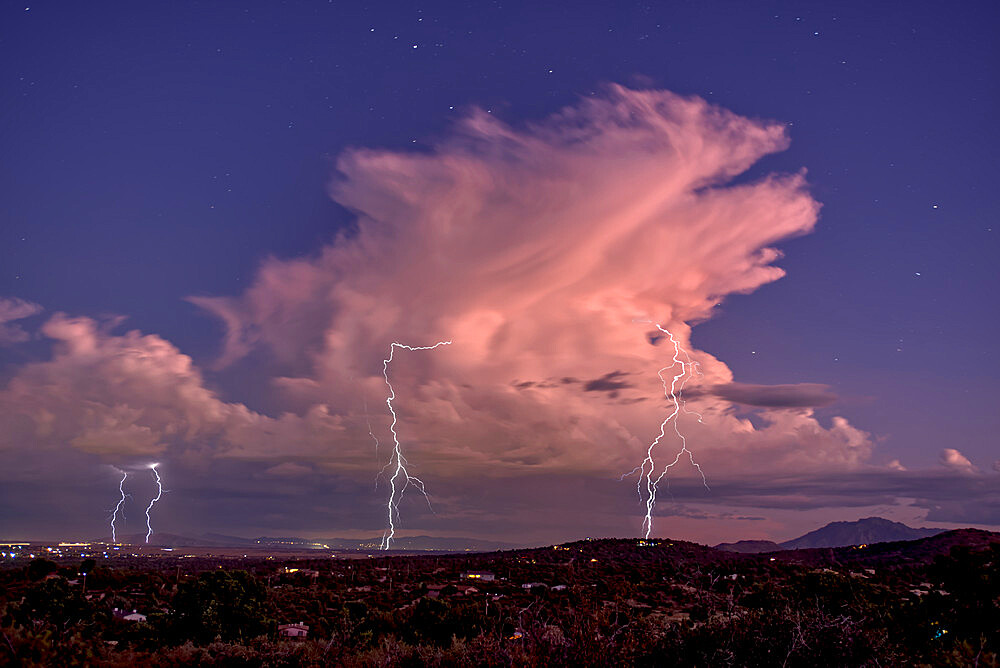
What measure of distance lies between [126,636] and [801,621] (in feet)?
86.4

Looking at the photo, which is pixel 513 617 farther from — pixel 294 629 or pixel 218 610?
pixel 294 629

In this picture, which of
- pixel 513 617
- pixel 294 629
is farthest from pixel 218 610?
pixel 513 617

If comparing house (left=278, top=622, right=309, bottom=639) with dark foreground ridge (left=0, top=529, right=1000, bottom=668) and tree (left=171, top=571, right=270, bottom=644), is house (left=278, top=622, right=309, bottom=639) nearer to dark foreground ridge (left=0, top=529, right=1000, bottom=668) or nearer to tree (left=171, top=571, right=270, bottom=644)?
dark foreground ridge (left=0, top=529, right=1000, bottom=668)

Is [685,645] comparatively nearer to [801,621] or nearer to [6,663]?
[801,621]

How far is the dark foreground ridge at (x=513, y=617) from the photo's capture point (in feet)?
38.1

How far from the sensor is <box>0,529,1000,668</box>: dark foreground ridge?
38.1ft

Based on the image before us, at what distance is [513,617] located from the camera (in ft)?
72.3

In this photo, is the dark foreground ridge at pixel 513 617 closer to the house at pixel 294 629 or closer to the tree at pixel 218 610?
the tree at pixel 218 610

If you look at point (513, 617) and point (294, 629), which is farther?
point (294, 629)

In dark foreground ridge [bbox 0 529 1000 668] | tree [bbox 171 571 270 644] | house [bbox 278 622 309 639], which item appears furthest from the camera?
house [bbox 278 622 309 639]

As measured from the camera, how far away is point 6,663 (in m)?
11.7

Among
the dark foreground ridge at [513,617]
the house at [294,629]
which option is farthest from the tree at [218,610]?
the house at [294,629]

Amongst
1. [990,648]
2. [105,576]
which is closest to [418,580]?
[105,576]

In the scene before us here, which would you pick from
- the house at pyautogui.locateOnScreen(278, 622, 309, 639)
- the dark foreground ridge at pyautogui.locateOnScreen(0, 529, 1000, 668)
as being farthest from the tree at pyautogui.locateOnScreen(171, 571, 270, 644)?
the house at pyautogui.locateOnScreen(278, 622, 309, 639)
